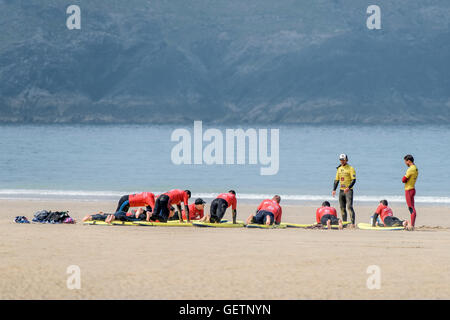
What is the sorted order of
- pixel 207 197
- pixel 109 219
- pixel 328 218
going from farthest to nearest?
pixel 207 197
pixel 328 218
pixel 109 219

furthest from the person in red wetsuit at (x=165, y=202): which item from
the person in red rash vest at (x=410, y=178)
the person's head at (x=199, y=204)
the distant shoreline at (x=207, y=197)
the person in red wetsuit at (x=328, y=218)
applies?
the distant shoreline at (x=207, y=197)

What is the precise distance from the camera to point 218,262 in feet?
41.8

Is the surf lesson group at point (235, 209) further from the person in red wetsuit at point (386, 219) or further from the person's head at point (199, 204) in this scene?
the person's head at point (199, 204)

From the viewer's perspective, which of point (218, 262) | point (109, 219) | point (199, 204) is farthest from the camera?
point (199, 204)

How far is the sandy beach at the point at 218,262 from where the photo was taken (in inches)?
422

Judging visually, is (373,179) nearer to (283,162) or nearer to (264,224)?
(283,162)

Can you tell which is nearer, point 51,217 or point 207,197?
point 51,217

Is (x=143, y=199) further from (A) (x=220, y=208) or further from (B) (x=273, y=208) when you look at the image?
(B) (x=273, y=208)

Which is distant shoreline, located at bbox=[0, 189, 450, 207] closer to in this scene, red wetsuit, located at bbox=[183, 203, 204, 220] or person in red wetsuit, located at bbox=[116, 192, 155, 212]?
red wetsuit, located at bbox=[183, 203, 204, 220]

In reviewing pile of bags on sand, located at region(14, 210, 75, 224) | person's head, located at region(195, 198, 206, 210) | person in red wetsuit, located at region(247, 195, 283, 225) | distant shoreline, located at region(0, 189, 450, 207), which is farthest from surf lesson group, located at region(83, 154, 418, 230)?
distant shoreline, located at region(0, 189, 450, 207)

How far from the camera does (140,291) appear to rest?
10.7 m

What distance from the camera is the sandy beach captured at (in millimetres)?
10727

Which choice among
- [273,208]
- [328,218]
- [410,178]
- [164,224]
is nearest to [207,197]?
[273,208]
